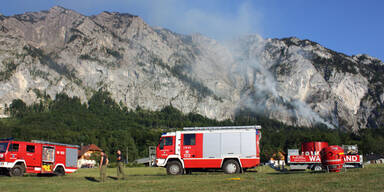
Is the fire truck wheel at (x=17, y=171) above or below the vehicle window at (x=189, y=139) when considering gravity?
below

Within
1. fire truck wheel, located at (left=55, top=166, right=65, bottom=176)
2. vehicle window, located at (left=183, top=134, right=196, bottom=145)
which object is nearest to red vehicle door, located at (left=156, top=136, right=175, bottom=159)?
vehicle window, located at (left=183, top=134, right=196, bottom=145)

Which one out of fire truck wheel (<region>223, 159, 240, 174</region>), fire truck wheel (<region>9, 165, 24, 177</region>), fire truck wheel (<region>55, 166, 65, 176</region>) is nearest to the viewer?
fire truck wheel (<region>223, 159, 240, 174</region>)

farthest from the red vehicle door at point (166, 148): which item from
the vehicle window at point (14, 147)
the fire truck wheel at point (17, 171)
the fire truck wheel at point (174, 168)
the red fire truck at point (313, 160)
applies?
the red fire truck at point (313, 160)

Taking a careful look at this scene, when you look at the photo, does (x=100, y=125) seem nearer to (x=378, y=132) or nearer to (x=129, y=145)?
(x=129, y=145)

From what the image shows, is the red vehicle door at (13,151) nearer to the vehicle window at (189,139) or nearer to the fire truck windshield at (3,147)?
the fire truck windshield at (3,147)

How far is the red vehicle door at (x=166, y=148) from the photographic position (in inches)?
1140

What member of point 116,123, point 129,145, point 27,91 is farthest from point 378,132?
point 27,91

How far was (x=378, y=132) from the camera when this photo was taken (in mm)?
171625

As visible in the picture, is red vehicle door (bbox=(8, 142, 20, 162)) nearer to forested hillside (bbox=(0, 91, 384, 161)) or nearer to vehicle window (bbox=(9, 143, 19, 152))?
vehicle window (bbox=(9, 143, 19, 152))

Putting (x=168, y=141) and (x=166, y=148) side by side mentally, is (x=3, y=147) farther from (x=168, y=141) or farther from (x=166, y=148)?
(x=168, y=141)

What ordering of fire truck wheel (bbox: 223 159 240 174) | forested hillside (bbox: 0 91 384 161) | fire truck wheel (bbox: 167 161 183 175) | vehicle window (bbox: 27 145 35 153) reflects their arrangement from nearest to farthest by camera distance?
fire truck wheel (bbox: 223 159 240 174) < fire truck wheel (bbox: 167 161 183 175) < vehicle window (bbox: 27 145 35 153) < forested hillside (bbox: 0 91 384 161)

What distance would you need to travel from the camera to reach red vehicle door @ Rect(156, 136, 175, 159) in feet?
95.0

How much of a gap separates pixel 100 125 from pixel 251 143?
16874cm

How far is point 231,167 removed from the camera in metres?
28.0
